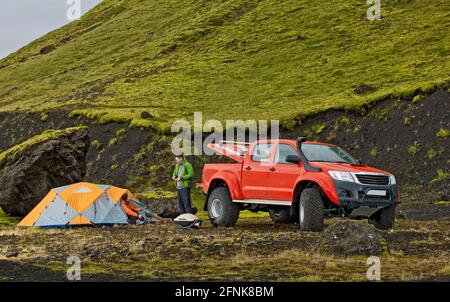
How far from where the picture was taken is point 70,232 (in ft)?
69.2

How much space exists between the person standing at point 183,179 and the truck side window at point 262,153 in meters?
3.13

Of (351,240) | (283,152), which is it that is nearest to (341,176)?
(283,152)

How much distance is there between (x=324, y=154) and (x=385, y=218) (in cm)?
250

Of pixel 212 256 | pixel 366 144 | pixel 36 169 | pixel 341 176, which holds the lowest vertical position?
pixel 212 256

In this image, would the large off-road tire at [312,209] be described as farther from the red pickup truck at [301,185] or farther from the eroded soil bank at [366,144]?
the eroded soil bank at [366,144]

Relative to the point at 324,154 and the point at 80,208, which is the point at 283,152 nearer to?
the point at 324,154

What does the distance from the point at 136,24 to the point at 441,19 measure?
5450cm

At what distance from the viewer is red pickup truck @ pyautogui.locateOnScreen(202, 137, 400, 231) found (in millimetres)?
18391

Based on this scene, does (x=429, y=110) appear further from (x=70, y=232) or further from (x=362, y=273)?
(x=362, y=273)

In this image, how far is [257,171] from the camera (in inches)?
814

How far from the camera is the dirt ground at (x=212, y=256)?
12477mm

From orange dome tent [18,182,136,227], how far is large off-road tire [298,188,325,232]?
7.70 meters

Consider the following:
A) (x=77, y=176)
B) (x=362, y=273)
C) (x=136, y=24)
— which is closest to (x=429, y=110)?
(x=77, y=176)

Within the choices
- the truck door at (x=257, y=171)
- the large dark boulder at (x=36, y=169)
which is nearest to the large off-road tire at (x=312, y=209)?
the truck door at (x=257, y=171)
